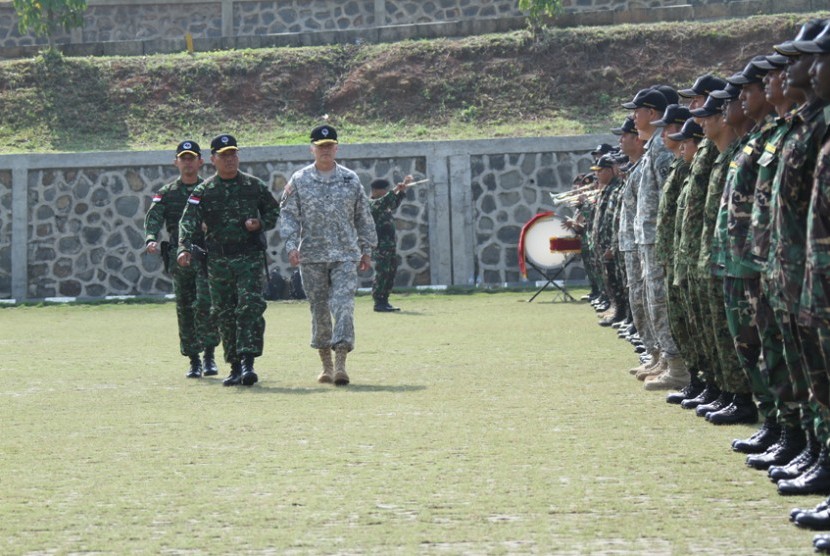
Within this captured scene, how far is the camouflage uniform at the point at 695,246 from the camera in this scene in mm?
9516

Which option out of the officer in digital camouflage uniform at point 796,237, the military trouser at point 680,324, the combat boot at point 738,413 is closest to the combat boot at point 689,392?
the military trouser at point 680,324

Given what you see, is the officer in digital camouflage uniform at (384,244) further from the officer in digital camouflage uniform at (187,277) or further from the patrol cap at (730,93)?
Answer: the patrol cap at (730,93)

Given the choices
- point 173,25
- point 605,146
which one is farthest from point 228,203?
point 173,25

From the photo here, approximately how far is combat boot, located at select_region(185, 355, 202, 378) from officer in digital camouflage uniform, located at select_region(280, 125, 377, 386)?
1.42m

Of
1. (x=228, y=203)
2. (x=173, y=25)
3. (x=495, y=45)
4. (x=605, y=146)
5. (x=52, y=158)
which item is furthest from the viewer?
(x=173, y=25)

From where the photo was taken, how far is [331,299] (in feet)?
42.6

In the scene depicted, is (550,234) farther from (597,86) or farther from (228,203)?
(228,203)

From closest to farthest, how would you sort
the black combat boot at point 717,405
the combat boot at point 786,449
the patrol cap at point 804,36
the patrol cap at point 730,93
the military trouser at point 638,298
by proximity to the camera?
1. the patrol cap at point 804,36
2. the combat boot at point 786,449
3. the patrol cap at point 730,93
4. the black combat boot at point 717,405
5. the military trouser at point 638,298

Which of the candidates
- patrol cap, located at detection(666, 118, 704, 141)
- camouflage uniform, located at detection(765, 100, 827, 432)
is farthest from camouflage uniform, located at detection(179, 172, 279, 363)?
camouflage uniform, located at detection(765, 100, 827, 432)

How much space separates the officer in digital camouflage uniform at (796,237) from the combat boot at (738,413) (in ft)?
7.49

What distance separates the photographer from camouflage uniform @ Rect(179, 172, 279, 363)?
1319 centimetres

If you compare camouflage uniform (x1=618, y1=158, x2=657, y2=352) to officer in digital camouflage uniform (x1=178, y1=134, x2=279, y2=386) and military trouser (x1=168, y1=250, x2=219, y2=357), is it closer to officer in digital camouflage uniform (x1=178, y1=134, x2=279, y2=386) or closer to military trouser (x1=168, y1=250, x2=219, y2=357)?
officer in digital camouflage uniform (x1=178, y1=134, x2=279, y2=386)

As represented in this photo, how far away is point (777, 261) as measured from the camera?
6508mm

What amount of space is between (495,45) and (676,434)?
26.0 metres
